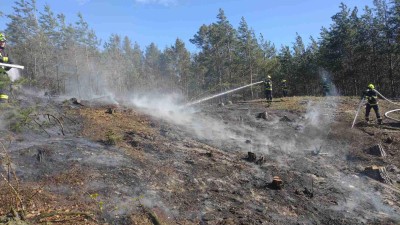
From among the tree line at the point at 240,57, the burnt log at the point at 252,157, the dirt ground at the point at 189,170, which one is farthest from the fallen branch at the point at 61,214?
the tree line at the point at 240,57

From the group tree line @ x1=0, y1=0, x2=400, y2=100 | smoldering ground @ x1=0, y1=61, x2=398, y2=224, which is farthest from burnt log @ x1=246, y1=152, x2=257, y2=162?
tree line @ x1=0, y1=0, x2=400, y2=100

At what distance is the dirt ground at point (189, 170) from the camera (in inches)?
267

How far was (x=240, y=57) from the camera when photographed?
1838 inches

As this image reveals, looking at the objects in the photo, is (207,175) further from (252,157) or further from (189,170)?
(252,157)

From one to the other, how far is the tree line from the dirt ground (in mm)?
19921

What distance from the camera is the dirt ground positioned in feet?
22.2

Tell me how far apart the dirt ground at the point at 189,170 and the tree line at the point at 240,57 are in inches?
784

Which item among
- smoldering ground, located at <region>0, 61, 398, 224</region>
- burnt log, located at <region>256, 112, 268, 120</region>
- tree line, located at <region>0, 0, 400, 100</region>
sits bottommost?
smoldering ground, located at <region>0, 61, 398, 224</region>

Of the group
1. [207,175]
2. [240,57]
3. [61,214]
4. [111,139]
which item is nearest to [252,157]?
[207,175]

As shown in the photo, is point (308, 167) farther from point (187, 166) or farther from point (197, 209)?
point (197, 209)

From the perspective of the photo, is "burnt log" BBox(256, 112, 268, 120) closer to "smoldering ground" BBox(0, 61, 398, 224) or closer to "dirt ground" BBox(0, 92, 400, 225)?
"dirt ground" BBox(0, 92, 400, 225)

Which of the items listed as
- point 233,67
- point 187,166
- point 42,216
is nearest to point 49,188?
point 42,216

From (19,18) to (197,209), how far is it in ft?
168

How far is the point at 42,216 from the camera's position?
217 inches
